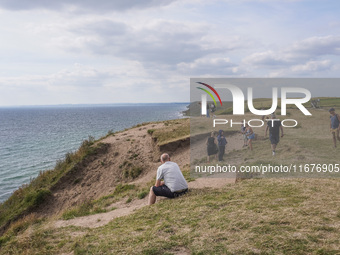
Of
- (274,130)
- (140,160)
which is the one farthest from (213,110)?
(140,160)

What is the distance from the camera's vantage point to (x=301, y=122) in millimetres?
15125

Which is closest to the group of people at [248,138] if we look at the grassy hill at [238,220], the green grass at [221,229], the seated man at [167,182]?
the grassy hill at [238,220]

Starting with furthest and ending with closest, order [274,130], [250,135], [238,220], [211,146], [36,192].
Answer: [36,192] → [211,146] → [250,135] → [274,130] → [238,220]

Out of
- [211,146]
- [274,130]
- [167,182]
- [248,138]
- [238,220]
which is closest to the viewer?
[238,220]

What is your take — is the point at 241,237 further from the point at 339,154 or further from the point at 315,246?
the point at 339,154

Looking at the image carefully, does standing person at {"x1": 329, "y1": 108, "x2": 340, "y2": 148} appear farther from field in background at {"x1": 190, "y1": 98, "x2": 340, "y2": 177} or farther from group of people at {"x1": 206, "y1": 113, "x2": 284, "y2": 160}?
group of people at {"x1": 206, "y1": 113, "x2": 284, "y2": 160}

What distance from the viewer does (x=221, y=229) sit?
722 centimetres

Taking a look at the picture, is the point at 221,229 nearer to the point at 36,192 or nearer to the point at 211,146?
the point at 211,146

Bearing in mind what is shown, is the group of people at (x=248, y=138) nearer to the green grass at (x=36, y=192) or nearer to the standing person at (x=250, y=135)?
the standing person at (x=250, y=135)

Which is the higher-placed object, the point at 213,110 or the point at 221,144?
the point at 213,110

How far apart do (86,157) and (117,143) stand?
305cm

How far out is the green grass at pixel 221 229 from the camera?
20.8 ft

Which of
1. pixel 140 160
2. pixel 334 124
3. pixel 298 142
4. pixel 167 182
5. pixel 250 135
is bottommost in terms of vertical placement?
pixel 140 160

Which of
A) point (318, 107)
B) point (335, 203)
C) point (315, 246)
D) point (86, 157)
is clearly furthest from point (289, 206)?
point (86, 157)
